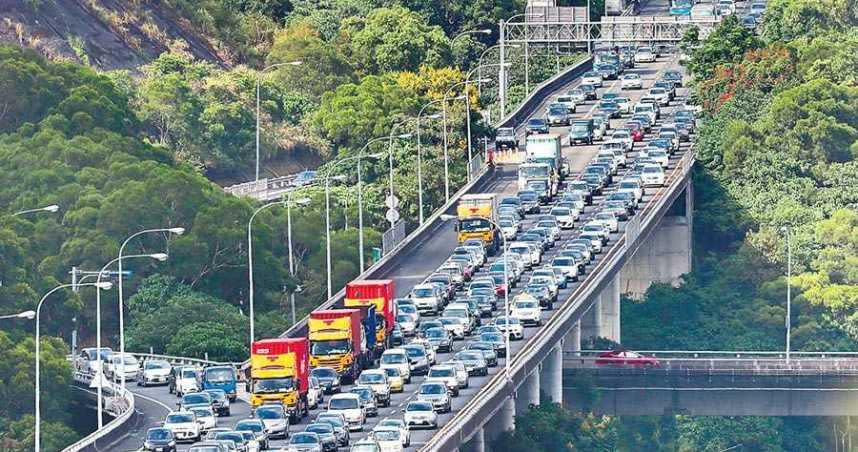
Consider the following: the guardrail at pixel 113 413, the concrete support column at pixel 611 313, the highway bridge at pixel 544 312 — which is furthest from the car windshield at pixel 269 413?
the concrete support column at pixel 611 313

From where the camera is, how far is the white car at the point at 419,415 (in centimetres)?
12525

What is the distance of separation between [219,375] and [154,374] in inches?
341

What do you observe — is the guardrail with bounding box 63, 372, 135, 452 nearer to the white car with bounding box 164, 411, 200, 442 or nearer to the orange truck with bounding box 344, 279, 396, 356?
the white car with bounding box 164, 411, 200, 442

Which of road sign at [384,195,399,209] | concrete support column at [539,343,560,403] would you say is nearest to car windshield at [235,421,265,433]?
concrete support column at [539,343,560,403]

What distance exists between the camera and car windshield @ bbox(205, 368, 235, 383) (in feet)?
431

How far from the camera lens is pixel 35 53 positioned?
622 ft

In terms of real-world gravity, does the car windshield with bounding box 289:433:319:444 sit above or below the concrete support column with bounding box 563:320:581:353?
below

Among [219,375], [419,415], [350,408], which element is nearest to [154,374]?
[219,375]

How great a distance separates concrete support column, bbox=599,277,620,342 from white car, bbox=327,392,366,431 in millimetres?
47751

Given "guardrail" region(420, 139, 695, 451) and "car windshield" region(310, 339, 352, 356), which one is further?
"car windshield" region(310, 339, 352, 356)

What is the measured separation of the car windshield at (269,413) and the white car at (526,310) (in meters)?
27.7

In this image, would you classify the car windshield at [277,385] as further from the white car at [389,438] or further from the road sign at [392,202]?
the road sign at [392,202]

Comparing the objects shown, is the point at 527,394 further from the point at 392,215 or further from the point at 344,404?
the point at 392,215

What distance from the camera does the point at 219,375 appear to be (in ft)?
431
